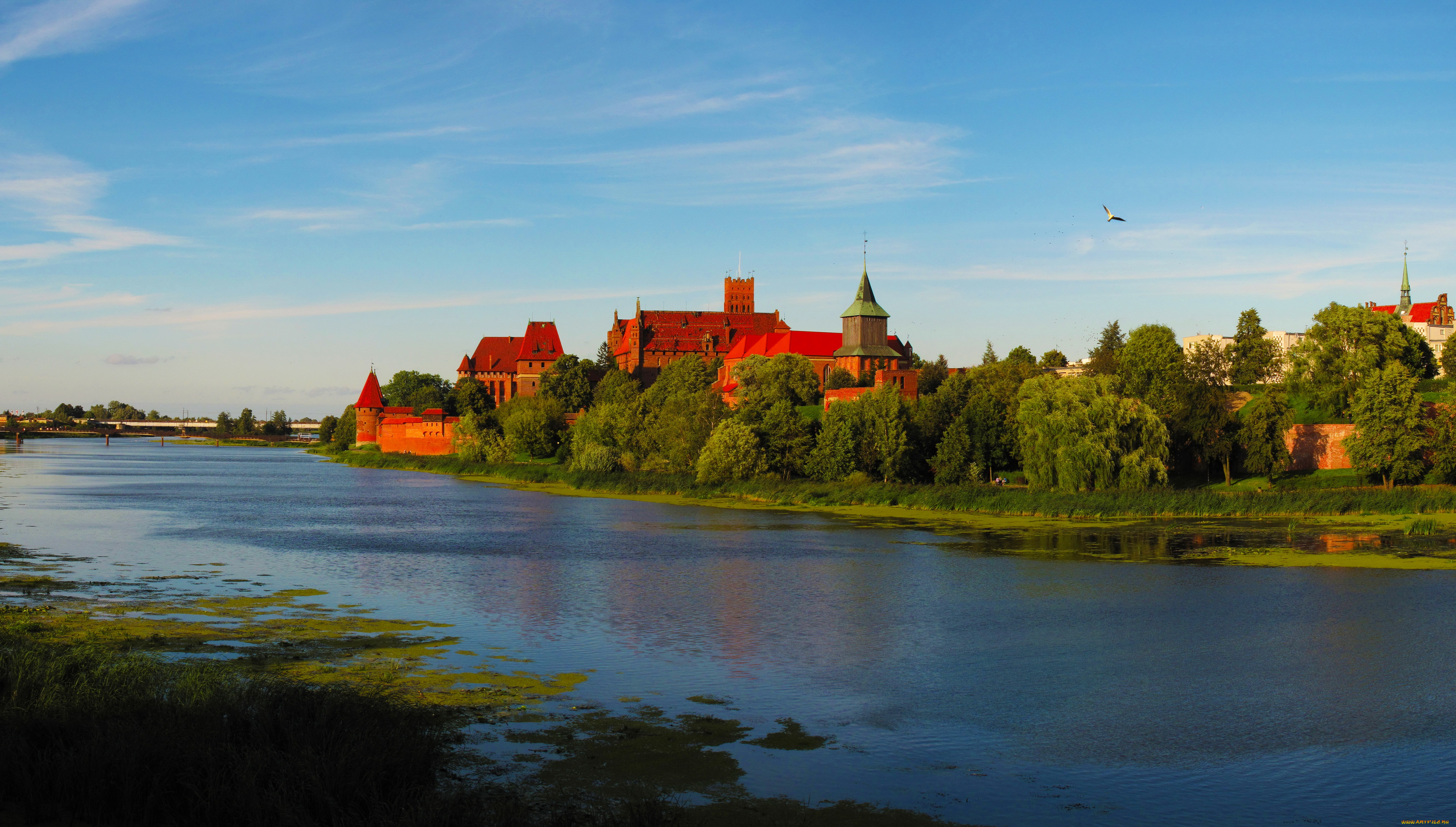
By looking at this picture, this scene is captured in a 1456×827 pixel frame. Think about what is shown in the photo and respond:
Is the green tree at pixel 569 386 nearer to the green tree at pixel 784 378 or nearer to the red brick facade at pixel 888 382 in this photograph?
the green tree at pixel 784 378

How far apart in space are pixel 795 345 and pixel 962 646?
72.4m

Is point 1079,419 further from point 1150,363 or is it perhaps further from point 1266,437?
point 1150,363

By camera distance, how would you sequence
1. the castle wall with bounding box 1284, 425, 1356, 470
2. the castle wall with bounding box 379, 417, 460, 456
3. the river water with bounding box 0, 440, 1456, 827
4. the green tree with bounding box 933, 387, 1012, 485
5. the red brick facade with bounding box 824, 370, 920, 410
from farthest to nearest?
the castle wall with bounding box 379, 417, 460, 456 < the red brick facade with bounding box 824, 370, 920, 410 < the green tree with bounding box 933, 387, 1012, 485 < the castle wall with bounding box 1284, 425, 1356, 470 < the river water with bounding box 0, 440, 1456, 827

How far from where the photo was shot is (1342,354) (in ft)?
160

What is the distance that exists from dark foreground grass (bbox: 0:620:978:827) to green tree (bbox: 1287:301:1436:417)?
46485 mm

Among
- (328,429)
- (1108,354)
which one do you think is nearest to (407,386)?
(328,429)

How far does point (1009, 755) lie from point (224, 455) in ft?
390

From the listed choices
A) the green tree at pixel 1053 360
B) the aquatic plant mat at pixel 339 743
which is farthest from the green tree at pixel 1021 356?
the aquatic plant mat at pixel 339 743

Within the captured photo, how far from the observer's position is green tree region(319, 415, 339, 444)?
140m

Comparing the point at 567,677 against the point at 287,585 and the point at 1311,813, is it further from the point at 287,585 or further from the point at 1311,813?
the point at 287,585

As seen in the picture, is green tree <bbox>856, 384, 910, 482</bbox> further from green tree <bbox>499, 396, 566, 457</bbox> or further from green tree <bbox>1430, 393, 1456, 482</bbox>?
green tree <bbox>499, 396, 566, 457</bbox>

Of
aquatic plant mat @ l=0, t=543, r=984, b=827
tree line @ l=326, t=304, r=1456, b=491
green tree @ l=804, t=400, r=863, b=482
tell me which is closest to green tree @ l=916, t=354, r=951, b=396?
tree line @ l=326, t=304, r=1456, b=491

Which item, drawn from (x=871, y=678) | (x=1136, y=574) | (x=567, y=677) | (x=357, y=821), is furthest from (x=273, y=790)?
(x=1136, y=574)

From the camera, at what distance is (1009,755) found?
35.3 feet
